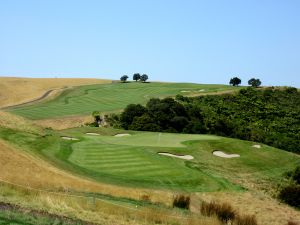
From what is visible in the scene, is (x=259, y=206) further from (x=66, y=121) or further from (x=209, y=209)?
(x=66, y=121)

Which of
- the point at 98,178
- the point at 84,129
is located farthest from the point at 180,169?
the point at 84,129

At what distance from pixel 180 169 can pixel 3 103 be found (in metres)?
67.9

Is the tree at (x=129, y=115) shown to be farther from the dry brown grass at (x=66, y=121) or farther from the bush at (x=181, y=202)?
the bush at (x=181, y=202)

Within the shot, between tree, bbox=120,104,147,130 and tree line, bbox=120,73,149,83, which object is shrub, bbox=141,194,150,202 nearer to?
tree, bbox=120,104,147,130

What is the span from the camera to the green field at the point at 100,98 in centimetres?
8356

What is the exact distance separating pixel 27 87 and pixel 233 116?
175ft

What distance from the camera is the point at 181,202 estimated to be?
24.0 metres

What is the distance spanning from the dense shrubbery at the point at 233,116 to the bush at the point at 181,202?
43.5 meters

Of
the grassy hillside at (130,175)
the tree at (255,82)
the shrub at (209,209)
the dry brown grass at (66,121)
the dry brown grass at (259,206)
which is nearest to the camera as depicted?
the grassy hillside at (130,175)

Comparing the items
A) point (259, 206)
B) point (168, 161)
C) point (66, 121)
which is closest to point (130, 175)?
point (168, 161)

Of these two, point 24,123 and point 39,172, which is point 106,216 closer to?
point 39,172

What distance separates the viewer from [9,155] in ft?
107

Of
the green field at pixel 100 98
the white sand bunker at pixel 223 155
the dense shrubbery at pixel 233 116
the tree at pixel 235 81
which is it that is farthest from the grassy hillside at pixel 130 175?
the tree at pixel 235 81

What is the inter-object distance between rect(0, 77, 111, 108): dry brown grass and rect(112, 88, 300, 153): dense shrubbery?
1249 inches
